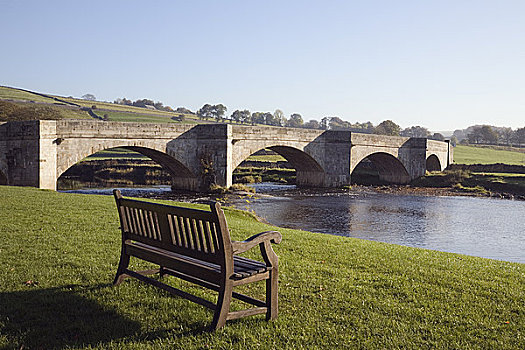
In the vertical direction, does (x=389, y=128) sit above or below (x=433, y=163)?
above

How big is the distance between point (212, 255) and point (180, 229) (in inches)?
24.0

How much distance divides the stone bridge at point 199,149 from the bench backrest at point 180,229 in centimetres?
2121

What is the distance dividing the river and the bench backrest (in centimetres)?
1320

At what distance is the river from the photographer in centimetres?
1919

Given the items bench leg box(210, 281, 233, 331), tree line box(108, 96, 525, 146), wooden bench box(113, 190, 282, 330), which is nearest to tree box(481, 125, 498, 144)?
tree line box(108, 96, 525, 146)

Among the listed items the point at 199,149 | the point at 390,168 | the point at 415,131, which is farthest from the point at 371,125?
the point at 199,149

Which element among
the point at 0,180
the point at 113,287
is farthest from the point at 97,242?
the point at 0,180

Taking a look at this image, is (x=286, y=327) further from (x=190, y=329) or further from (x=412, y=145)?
(x=412, y=145)

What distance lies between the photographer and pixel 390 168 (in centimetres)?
5447

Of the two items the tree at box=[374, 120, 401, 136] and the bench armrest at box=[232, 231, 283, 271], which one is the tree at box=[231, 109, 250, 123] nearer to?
the tree at box=[374, 120, 401, 136]

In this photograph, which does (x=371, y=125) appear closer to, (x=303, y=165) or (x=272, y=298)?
(x=303, y=165)

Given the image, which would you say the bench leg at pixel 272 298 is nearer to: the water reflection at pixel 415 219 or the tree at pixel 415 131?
the water reflection at pixel 415 219

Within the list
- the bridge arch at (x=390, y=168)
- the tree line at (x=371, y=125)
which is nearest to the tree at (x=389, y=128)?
the tree line at (x=371, y=125)

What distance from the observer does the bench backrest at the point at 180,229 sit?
5.33 meters
